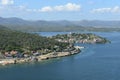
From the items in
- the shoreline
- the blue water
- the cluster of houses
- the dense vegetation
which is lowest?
the blue water

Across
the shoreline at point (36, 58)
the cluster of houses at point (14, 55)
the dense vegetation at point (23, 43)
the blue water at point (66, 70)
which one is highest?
the dense vegetation at point (23, 43)

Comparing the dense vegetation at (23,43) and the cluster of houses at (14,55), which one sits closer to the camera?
the cluster of houses at (14,55)

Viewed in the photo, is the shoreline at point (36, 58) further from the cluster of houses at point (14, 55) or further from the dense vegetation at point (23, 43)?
the dense vegetation at point (23, 43)

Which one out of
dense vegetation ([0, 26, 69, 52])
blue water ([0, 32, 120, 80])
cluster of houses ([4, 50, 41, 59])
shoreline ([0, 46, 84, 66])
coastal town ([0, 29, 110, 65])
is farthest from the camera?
dense vegetation ([0, 26, 69, 52])

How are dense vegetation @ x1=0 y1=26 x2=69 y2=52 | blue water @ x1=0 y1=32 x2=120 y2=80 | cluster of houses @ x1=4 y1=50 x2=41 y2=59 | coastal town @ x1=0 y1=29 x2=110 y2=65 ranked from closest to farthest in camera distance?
blue water @ x1=0 y1=32 x2=120 y2=80, coastal town @ x1=0 y1=29 x2=110 y2=65, cluster of houses @ x1=4 y1=50 x2=41 y2=59, dense vegetation @ x1=0 y1=26 x2=69 y2=52

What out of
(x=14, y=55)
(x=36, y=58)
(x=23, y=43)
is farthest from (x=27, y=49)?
(x=36, y=58)

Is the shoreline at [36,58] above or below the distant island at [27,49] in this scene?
below

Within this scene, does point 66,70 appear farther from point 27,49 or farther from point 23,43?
point 23,43

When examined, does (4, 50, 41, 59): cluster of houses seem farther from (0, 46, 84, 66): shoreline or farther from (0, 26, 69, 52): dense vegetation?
(0, 46, 84, 66): shoreline

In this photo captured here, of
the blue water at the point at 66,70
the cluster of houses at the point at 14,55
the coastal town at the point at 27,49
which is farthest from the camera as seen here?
the cluster of houses at the point at 14,55

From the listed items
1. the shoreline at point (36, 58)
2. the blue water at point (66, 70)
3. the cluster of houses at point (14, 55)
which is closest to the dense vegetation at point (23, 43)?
the cluster of houses at point (14, 55)

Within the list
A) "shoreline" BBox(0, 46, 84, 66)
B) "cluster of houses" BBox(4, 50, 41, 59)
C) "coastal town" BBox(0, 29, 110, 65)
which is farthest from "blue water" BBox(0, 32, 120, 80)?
"cluster of houses" BBox(4, 50, 41, 59)

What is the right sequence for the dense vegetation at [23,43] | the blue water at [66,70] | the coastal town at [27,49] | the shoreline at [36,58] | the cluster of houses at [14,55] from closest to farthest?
the blue water at [66,70] < the shoreline at [36,58] < the coastal town at [27,49] < the cluster of houses at [14,55] < the dense vegetation at [23,43]
